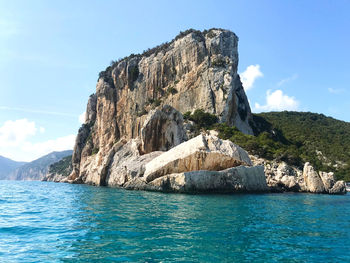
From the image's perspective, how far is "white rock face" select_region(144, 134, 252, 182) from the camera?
→ 24.9m

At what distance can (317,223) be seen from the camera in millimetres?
11375

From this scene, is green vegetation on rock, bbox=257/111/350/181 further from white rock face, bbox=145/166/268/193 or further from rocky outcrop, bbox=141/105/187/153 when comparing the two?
white rock face, bbox=145/166/268/193

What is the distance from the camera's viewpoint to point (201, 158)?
24859 mm

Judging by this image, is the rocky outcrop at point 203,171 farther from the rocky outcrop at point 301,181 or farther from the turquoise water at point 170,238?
the turquoise water at point 170,238

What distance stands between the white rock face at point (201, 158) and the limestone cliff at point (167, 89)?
2571cm

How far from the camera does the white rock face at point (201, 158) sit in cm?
2492

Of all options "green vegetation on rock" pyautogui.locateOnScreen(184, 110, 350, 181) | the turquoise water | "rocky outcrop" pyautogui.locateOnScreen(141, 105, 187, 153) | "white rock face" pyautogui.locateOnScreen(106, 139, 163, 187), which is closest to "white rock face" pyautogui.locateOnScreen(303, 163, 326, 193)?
"green vegetation on rock" pyautogui.locateOnScreen(184, 110, 350, 181)

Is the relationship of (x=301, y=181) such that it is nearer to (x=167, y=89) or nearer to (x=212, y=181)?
(x=212, y=181)

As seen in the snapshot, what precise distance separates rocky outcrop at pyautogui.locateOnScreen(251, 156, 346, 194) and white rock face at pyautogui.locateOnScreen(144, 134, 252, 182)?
373 inches

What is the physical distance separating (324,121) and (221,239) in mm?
95873

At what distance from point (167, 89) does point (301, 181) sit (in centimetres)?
4632

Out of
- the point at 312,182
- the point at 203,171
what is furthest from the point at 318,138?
the point at 203,171

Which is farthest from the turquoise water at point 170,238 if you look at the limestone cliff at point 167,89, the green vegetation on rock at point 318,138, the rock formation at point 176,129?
the limestone cliff at point 167,89

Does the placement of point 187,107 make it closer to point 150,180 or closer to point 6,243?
point 150,180
